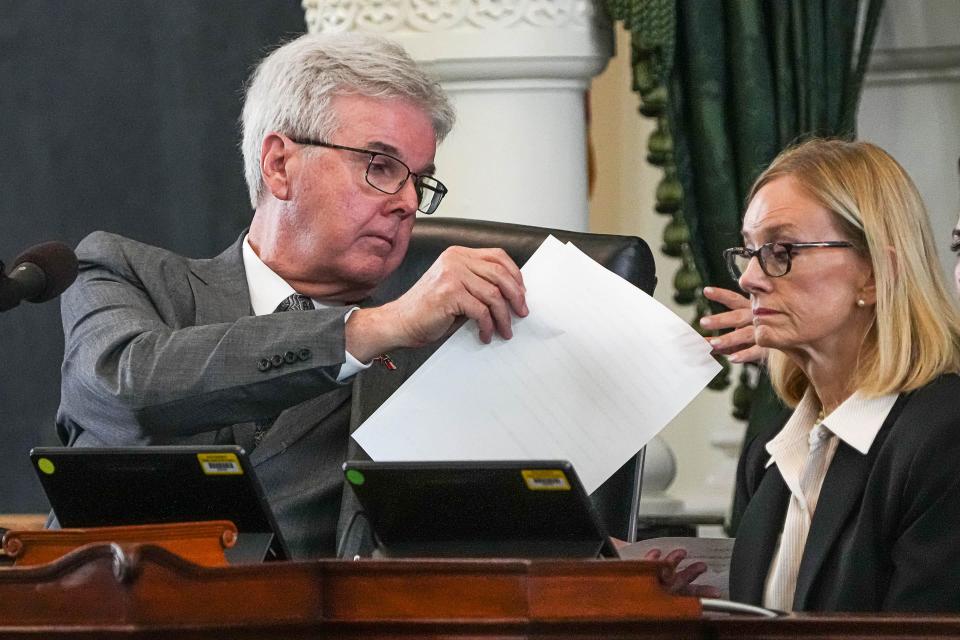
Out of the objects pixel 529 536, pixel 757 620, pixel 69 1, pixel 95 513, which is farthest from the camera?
pixel 69 1

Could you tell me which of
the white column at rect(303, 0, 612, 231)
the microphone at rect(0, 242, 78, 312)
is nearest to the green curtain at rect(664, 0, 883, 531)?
the white column at rect(303, 0, 612, 231)

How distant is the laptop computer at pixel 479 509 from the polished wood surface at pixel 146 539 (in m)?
0.12

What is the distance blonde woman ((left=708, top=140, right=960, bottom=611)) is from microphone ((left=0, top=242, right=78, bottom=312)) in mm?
784

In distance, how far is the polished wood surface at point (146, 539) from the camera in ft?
4.63

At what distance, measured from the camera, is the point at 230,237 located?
13.0 ft

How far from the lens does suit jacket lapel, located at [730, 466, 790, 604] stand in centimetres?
202

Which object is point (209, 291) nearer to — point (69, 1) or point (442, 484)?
point (442, 484)

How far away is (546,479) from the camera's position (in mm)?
1391

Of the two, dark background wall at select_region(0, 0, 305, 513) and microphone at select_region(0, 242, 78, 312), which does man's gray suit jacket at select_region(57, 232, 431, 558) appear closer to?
microphone at select_region(0, 242, 78, 312)

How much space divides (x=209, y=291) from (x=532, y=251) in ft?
1.51

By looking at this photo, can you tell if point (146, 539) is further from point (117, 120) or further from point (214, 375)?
point (117, 120)

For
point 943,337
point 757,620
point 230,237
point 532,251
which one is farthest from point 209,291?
point 230,237

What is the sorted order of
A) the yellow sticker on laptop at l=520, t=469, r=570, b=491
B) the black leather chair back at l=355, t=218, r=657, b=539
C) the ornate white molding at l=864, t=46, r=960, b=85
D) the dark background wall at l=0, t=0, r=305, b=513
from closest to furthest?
the yellow sticker on laptop at l=520, t=469, r=570, b=491 < the black leather chair back at l=355, t=218, r=657, b=539 < the ornate white molding at l=864, t=46, r=960, b=85 < the dark background wall at l=0, t=0, r=305, b=513

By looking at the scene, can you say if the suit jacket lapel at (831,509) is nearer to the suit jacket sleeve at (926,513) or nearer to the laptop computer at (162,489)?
the suit jacket sleeve at (926,513)
